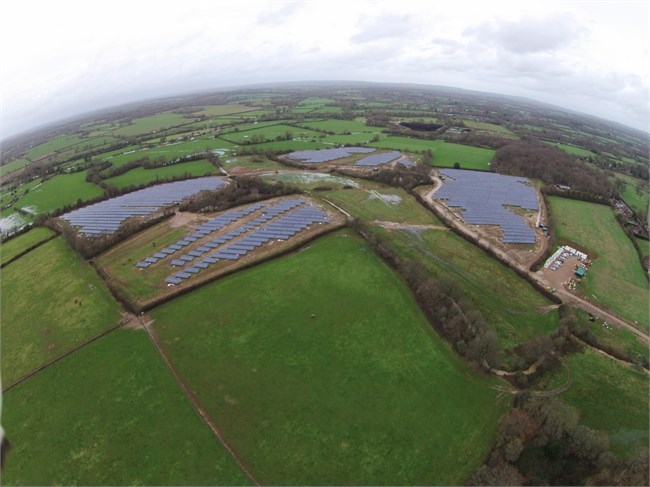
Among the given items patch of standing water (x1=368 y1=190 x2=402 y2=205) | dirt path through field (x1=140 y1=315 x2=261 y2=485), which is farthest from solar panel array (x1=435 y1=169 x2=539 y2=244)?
dirt path through field (x1=140 y1=315 x2=261 y2=485)

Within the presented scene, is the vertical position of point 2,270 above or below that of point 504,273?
above

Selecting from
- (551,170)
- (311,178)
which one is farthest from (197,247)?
(551,170)

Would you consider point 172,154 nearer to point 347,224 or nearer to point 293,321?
point 347,224

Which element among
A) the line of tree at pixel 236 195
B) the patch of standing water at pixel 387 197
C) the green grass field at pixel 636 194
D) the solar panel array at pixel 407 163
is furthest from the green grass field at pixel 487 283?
the green grass field at pixel 636 194

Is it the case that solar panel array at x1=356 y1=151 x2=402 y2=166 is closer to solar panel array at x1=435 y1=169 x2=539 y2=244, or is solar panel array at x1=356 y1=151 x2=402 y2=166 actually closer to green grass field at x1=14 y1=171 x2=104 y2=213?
solar panel array at x1=435 y1=169 x2=539 y2=244

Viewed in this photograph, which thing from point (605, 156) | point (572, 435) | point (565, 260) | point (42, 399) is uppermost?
point (42, 399)

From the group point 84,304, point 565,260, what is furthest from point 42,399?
point 565,260
